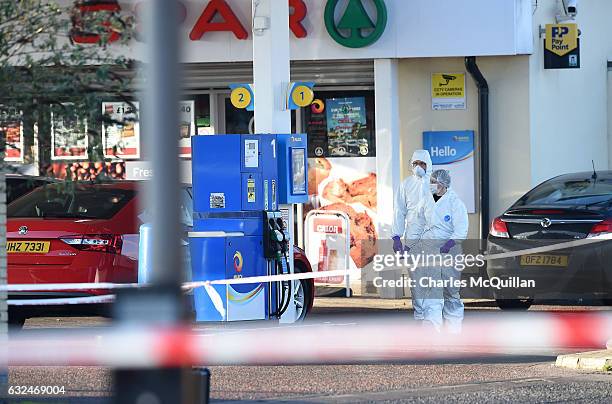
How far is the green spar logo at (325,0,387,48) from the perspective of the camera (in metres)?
15.3

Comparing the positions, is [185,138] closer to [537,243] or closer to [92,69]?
[537,243]

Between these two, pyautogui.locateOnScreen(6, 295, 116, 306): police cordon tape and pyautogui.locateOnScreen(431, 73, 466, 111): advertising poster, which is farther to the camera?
pyautogui.locateOnScreen(431, 73, 466, 111): advertising poster

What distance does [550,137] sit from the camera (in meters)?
16.8

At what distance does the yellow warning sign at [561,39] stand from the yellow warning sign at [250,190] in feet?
18.8

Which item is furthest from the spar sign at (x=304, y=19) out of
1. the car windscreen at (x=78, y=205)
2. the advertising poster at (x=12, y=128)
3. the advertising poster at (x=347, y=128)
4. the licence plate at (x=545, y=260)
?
the advertising poster at (x=12, y=128)

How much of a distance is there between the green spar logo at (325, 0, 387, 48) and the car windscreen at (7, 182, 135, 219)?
4384mm

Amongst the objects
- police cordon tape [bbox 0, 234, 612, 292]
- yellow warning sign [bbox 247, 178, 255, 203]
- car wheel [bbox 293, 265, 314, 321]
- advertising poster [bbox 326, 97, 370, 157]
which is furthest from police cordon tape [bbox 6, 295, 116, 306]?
advertising poster [bbox 326, 97, 370, 157]

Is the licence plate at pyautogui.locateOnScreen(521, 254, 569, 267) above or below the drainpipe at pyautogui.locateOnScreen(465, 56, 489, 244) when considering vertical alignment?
below

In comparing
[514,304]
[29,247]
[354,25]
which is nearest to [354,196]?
[354,25]

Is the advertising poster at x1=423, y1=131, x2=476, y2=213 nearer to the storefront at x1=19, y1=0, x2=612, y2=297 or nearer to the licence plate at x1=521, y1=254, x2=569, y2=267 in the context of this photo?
the storefront at x1=19, y1=0, x2=612, y2=297

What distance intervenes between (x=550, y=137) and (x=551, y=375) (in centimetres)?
749

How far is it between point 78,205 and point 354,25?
16.5ft

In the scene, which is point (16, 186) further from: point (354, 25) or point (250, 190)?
point (354, 25)

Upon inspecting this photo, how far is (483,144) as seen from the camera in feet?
51.9
